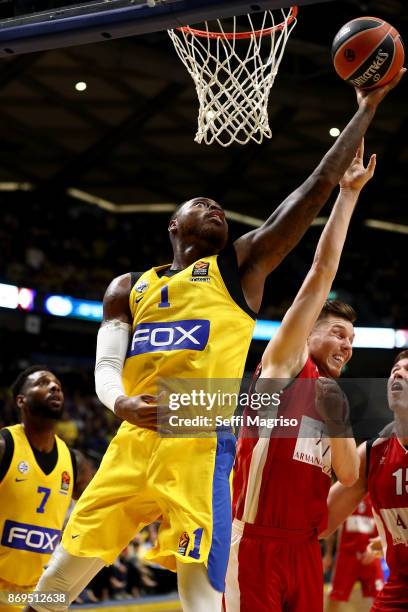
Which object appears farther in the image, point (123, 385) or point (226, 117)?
point (226, 117)

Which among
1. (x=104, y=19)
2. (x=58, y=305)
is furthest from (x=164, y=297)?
(x=58, y=305)

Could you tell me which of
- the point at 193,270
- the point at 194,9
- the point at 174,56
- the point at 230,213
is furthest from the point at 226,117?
the point at 230,213

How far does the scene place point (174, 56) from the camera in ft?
53.1

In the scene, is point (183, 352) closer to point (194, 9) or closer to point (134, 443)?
point (134, 443)

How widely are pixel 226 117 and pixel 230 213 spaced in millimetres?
19356

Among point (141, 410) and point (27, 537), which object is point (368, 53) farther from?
point (27, 537)

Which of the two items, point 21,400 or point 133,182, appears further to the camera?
point 133,182

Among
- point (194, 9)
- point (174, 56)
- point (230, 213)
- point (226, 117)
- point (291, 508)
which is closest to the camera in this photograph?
point (291, 508)

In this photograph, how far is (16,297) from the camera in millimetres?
16984

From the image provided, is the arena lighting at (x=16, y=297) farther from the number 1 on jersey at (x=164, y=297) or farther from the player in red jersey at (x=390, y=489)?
the number 1 on jersey at (x=164, y=297)

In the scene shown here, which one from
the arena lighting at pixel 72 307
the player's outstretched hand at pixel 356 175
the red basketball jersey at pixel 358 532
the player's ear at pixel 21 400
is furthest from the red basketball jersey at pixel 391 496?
the arena lighting at pixel 72 307

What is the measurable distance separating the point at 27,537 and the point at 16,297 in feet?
40.4

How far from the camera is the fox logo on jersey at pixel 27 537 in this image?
16.3 ft

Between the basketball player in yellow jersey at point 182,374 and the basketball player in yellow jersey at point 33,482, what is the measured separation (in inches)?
69.8
